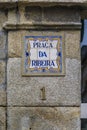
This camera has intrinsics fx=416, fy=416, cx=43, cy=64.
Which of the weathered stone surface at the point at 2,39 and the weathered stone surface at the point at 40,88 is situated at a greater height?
the weathered stone surface at the point at 2,39

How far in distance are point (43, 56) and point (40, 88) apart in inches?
13.8

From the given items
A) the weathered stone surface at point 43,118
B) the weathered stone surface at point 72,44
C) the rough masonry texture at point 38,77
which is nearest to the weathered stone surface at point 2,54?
the rough masonry texture at point 38,77

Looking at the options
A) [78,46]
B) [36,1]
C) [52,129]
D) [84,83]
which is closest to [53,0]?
[36,1]

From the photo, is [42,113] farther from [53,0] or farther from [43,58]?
[53,0]

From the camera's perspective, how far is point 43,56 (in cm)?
449

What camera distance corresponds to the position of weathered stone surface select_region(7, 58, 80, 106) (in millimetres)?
4406

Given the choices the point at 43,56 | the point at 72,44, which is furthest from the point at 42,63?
the point at 72,44

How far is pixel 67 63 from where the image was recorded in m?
4.46

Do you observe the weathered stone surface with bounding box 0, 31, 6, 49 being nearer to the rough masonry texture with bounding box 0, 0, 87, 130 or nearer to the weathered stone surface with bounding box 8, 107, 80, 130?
the rough masonry texture with bounding box 0, 0, 87, 130

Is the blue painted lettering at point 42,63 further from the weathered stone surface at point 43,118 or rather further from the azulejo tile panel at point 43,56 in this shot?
the weathered stone surface at point 43,118

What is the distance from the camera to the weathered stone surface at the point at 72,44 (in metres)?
4.48

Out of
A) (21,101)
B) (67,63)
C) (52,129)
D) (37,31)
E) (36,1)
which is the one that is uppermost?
(36,1)

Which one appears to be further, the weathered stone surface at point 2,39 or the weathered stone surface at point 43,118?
the weathered stone surface at point 2,39

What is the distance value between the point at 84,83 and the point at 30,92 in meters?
2.78
